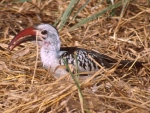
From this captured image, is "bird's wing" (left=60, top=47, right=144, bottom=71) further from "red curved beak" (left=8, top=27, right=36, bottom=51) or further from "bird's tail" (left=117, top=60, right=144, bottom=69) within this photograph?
"red curved beak" (left=8, top=27, right=36, bottom=51)

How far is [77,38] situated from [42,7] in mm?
649

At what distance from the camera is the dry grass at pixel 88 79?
325 centimetres

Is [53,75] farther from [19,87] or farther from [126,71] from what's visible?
[126,71]

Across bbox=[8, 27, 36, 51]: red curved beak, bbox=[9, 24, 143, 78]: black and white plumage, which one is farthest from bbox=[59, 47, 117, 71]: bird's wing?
bbox=[8, 27, 36, 51]: red curved beak

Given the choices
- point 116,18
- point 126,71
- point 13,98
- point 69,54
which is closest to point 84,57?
point 69,54

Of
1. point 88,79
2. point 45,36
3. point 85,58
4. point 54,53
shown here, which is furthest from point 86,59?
point 88,79

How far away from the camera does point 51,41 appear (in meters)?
3.99

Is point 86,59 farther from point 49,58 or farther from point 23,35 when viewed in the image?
point 23,35

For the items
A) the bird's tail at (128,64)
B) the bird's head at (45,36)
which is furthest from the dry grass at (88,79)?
the bird's head at (45,36)

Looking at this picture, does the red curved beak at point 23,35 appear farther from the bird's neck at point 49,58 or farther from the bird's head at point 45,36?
the bird's neck at point 49,58

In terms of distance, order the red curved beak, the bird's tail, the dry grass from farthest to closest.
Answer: the bird's tail, the red curved beak, the dry grass

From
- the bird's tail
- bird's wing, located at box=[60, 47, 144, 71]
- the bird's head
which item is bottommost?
the bird's tail

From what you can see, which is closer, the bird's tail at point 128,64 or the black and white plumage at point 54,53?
the black and white plumage at point 54,53

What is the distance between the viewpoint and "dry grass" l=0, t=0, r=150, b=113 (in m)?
3.25
